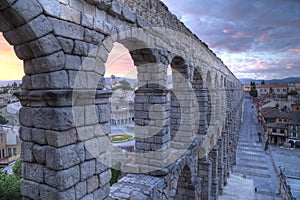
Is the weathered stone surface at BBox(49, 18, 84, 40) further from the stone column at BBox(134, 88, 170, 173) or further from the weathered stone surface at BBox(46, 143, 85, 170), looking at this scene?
the stone column at BBox(134, 88, 170, 173)

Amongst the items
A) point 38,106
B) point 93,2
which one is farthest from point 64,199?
point 93,2

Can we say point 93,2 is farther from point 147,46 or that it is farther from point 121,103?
point 121,103

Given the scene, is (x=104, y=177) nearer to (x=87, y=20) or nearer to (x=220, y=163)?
(x=87, y=20)

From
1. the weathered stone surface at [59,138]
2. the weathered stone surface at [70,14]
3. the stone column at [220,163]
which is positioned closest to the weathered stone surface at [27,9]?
the weathered stone surface at [70,14]

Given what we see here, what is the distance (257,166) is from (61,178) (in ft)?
83.9

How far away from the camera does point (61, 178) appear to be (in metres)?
2.84

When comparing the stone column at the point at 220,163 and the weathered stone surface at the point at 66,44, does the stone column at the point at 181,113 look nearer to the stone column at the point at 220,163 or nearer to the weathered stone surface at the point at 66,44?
the weathered stone surface at the point at 66,44

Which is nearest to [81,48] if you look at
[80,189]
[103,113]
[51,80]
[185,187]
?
[51,80]

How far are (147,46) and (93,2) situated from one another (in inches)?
75.2

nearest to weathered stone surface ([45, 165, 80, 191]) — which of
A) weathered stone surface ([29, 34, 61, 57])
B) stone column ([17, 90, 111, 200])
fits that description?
stone column ([17, 90, 111, 200])

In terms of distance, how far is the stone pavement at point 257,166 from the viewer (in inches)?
710

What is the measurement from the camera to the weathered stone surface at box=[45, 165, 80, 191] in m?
2.85

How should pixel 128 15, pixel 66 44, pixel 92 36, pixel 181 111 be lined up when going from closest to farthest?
pixel 66 44 → pixel 92 36 → pixel 128 15 → pixel 181 111

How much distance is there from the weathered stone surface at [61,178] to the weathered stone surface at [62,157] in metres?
0.07
